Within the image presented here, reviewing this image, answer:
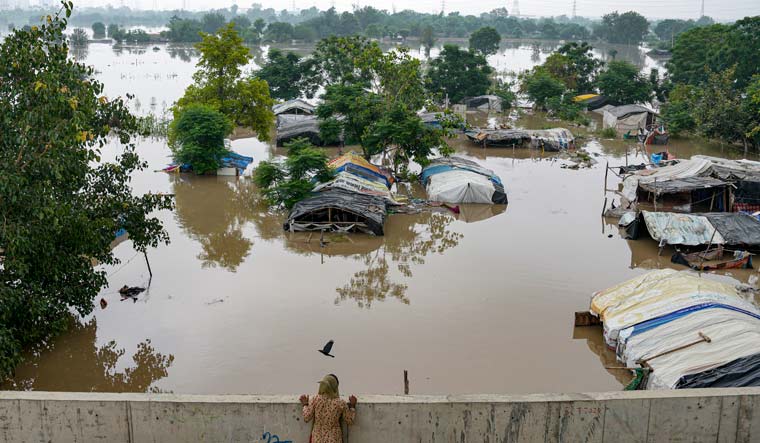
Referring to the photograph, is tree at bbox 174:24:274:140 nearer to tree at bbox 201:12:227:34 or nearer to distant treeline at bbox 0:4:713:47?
distant treeline at bbox 0:4:713:47

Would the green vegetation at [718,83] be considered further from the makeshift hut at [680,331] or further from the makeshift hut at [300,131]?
the makeshift hut at [680,331]

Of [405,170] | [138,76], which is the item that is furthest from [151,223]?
[138,76]

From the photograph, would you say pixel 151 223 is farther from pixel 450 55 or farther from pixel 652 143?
pixel 450 55

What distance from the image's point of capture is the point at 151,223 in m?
11.7

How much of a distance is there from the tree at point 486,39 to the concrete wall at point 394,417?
199 ft

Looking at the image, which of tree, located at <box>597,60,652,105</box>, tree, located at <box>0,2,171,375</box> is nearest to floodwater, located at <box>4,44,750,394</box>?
tree, located at <box>0,2,171,375</box>

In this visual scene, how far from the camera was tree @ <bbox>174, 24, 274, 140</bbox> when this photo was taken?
23.2 m

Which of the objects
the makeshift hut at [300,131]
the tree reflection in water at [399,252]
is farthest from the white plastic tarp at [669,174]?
the makeshift hut at [300,131]

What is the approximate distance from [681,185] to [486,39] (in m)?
49.9

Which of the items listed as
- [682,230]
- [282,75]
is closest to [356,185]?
[682,230]

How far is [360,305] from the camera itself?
12.5m

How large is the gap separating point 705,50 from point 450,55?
1395 cm

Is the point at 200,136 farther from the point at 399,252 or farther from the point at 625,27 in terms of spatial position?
the point at 625,27

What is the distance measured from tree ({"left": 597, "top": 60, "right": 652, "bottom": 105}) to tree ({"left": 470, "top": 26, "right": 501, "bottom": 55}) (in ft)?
92.1
